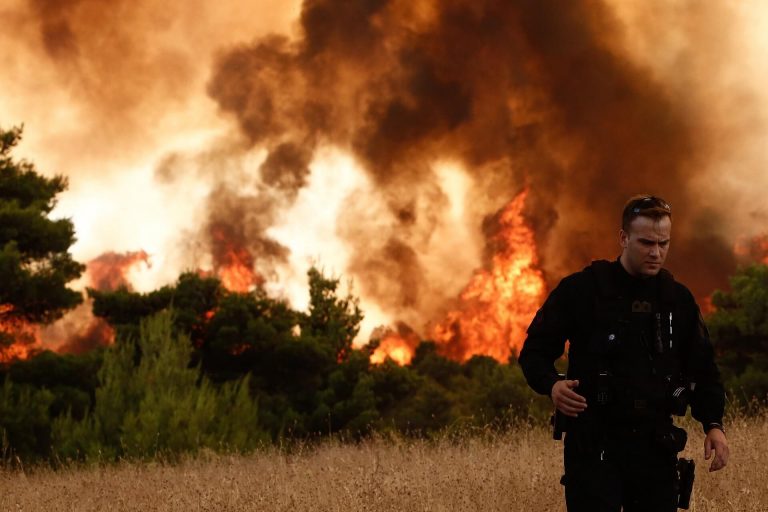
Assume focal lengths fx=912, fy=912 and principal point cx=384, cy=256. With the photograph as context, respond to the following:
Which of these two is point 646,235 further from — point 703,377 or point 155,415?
point 155,415

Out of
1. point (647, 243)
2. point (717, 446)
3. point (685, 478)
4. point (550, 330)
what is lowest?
point (685, 478)

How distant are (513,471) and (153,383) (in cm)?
1086

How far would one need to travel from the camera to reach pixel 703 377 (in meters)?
4.50

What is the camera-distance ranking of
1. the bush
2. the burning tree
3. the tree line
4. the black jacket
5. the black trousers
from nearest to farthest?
the black trousers, the black jacket, the bush, the tree line, the burning tree

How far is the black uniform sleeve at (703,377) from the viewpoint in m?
4.49

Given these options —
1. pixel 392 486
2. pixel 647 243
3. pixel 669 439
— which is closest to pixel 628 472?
pixel 669 439

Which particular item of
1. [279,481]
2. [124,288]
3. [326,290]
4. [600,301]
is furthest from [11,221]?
[600,301]

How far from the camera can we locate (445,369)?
33.4m

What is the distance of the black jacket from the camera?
4.39 metres

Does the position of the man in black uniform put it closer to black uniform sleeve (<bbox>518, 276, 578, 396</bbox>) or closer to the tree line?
black uniform sleeve (<bbox>518, 276, 578, 396</bbox>)

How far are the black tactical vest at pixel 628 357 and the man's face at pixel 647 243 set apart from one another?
0.16 meters

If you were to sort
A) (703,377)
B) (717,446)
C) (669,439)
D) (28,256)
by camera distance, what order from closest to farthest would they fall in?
(669,439) → (717,446) → (703,377) → (28,256)

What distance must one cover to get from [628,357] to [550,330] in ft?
1.27

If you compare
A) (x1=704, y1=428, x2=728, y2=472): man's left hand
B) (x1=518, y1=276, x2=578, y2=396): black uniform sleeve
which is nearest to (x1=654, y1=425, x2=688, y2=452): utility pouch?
(x1=704, y1=428, x2=728, y2=472): man's left hand
